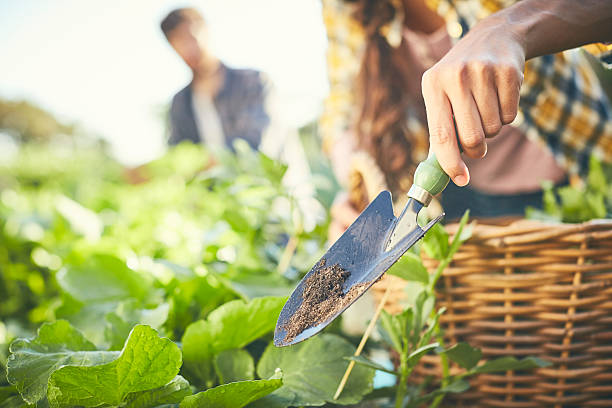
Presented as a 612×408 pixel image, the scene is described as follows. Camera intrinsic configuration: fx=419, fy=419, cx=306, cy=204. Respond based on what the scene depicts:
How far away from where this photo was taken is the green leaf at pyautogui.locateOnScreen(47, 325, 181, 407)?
1.12ft

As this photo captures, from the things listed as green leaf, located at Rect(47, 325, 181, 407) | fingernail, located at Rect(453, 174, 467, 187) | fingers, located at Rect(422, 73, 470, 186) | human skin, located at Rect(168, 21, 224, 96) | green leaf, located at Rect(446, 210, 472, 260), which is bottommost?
green leaf, located at Rect(446, 210, 472, 260)

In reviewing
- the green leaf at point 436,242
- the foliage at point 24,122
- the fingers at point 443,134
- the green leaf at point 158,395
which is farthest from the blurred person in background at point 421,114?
the foliage at point 24,122

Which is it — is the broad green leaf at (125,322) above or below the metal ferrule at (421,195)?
below

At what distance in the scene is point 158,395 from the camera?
1.25ft

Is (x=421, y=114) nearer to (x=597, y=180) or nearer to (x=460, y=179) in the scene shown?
(x=597, y=180)

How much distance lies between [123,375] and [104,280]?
30cm

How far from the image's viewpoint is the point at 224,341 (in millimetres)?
464

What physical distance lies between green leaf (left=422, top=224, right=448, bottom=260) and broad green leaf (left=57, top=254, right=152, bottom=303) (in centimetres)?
40

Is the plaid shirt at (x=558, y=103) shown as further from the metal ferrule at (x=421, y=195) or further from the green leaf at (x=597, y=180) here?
the metal ferrule at (x=421, y=195)

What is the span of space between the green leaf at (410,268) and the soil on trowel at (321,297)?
2.5 inches

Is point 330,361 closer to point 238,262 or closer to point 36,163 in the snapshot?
point 238,262

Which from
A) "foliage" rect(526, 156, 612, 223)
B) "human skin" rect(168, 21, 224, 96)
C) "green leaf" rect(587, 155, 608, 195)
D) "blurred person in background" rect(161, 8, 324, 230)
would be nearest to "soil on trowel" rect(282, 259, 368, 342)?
"foliage" rect(526, 156, 612, 223)

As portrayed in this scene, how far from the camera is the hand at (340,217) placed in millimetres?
703

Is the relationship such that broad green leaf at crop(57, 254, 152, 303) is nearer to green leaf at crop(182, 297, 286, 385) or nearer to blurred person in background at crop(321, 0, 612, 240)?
green leaf at crop(182, 297, 286, 385)
